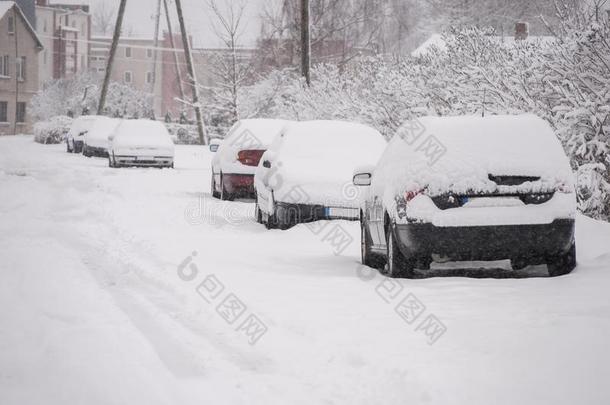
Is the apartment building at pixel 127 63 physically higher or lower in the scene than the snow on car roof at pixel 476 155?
higher

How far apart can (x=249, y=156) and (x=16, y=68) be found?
6521cm

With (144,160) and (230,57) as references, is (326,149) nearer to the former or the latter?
(144,160)

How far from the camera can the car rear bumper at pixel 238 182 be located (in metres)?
18.5

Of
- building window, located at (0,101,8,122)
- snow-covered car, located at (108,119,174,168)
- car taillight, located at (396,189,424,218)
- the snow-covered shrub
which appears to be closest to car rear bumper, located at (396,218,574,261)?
car taillight, located at (396,189,424,218)

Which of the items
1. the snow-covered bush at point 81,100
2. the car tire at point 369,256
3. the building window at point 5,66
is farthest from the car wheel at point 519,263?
the building window at point 5,66

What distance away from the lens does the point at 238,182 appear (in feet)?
60.8

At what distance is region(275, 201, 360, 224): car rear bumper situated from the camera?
42.4ft

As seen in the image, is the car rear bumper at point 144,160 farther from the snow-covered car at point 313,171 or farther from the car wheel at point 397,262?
the car wheel at point 397,262

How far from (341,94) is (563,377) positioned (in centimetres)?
2264

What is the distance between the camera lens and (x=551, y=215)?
8438 millimetres

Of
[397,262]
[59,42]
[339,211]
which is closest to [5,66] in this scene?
[59,42]

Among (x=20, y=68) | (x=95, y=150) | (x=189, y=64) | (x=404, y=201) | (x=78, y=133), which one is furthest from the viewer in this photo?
(x=20, y=68)

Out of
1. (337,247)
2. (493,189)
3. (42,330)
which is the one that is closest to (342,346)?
(42,330)

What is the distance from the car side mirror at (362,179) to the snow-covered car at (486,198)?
147 cm
